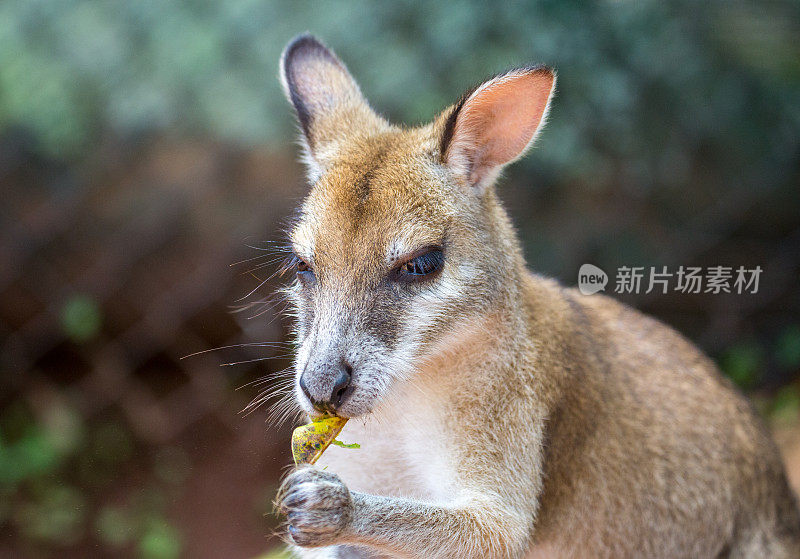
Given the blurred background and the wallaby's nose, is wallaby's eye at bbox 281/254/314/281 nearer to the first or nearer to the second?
the wallaby's nose

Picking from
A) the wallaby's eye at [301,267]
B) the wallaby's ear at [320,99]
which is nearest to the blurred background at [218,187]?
the wallaby's ear at [320,99]

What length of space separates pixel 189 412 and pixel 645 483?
395cm

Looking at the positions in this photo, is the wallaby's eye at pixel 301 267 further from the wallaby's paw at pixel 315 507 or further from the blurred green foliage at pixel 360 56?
the blurred green foliage at pixel 360 56

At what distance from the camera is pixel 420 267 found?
3.06 meters

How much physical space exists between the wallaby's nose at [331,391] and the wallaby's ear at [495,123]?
38.5 inches

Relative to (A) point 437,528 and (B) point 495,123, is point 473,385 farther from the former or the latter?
(B) point 495,123

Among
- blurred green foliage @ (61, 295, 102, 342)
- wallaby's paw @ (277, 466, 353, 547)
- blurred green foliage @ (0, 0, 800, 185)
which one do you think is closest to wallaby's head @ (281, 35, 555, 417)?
wallaby's paw @ (277, 466, 353, 547)

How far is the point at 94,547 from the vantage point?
20.0 feet

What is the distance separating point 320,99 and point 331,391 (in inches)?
61.3

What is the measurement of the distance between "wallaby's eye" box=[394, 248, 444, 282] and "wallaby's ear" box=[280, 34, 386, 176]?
73 cm

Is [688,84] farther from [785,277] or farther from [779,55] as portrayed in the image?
[785,277]

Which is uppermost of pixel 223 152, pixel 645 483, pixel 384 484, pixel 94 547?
pixel 223 152

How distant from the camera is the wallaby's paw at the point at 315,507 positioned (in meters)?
2.56

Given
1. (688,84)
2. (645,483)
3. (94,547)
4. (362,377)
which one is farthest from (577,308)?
(94,547)
